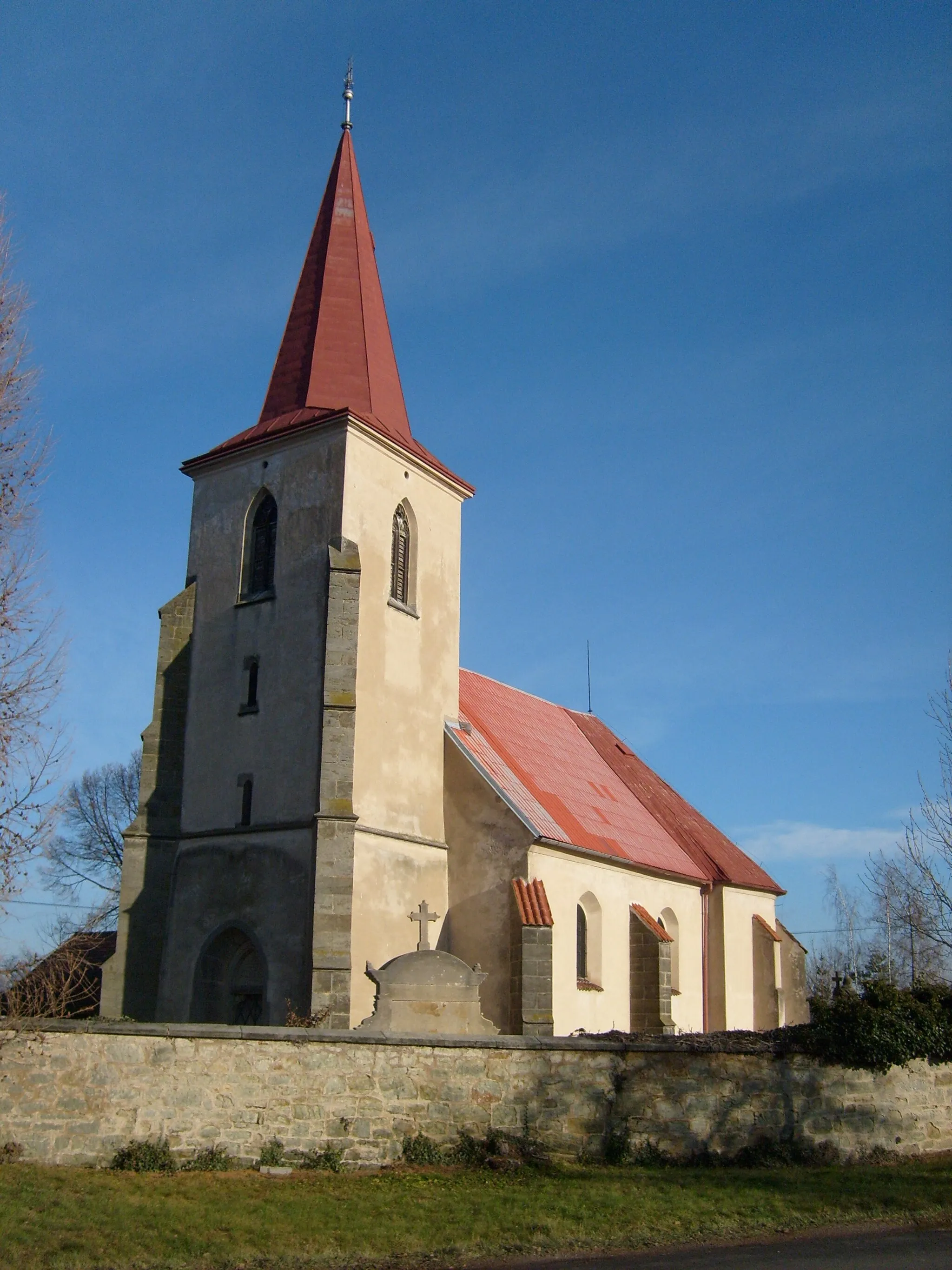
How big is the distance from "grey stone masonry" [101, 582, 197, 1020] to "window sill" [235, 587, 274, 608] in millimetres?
1211

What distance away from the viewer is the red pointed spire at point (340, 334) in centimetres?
2370

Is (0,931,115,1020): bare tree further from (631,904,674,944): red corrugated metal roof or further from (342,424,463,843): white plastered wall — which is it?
(631,904,674,944): red corrugated metal roof

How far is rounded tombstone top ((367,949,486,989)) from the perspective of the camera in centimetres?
1662

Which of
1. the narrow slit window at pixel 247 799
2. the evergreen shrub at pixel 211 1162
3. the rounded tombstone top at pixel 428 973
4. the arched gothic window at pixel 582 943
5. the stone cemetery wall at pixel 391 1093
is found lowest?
the evergreen shrub at pixel 211 1162

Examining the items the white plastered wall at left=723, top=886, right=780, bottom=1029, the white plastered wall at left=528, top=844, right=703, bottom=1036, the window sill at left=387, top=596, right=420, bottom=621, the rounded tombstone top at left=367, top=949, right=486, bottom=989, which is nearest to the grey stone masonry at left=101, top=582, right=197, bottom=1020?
the window sill at left=387, top=596, right=420, bottom=621

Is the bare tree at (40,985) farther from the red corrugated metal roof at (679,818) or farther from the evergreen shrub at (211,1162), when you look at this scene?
the red corrugated metal roof at (679,818)

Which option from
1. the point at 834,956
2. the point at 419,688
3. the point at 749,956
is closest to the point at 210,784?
the point at 419,688

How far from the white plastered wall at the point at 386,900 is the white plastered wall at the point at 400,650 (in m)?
0.44

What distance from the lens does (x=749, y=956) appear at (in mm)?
30359

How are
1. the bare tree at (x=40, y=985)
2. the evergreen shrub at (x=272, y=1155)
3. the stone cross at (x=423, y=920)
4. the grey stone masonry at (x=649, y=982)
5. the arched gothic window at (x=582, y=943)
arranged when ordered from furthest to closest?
the grey stone masonry at (x=649, y=982) → the arched gothic window at (x=582, y=943) → the stone cross at (x=423, y=920) → the evergreen shrub at (x=272, y=1155) → the bare tree at (x=40, y=985)

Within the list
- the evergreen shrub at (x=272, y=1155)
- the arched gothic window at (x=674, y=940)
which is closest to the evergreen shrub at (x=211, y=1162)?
the evergreen shrub at (x=272, y=1155)

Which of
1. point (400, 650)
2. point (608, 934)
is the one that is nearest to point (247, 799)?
point (400, 650)

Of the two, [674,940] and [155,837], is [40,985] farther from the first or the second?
[674,940]

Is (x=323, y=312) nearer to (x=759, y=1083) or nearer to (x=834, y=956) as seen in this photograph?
(x=759, y=1083)
